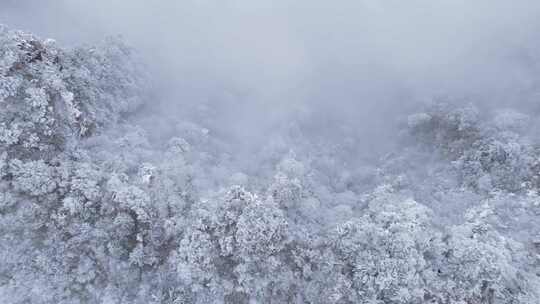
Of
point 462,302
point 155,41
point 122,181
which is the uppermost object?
point 155,41

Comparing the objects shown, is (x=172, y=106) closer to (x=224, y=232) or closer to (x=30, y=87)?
(x=30, y=87)

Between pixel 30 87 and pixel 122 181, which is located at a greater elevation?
pixel 30 87

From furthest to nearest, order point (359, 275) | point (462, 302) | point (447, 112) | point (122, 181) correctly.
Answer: point (447, 112)
point (122, 181)
point (359, 275)
point (462, 302)

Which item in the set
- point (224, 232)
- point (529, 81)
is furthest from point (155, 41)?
point (529, 81)

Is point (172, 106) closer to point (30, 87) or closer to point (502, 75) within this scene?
point (30, 87)

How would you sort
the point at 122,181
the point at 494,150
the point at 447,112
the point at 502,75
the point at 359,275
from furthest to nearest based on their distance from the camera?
1. the point at 502,75
2. the point at 447,112
3. the point at 494,150
4. the point at 122,181
5. the point at 359,275

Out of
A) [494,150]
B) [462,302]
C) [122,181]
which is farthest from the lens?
[494,150]

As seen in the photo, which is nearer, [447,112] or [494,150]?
[494,150]

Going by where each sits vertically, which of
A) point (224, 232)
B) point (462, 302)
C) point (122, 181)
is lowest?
point (462, 302)

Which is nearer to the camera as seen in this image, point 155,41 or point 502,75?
point 502,75

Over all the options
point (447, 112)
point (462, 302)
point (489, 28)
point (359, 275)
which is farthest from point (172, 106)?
point (489, 28)
